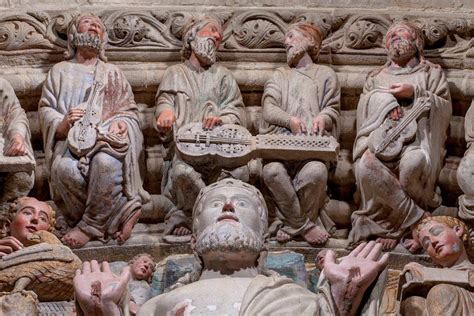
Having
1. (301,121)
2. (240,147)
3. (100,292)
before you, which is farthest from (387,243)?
(100,292)

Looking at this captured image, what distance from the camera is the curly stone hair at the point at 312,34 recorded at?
1243 centimetres

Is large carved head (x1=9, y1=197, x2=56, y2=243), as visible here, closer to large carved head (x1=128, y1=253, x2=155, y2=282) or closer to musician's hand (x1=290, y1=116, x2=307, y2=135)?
large carved head (x1=128, y1=253, x2=155, y2=282)

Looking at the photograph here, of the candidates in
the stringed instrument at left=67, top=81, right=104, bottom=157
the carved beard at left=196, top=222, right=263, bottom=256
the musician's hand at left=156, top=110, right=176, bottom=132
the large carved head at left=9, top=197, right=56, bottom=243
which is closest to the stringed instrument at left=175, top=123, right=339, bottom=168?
the musician's hand at left=156, top=110, right=176, bottom=132

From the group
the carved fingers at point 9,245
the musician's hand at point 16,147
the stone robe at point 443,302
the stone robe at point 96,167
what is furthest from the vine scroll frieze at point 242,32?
the stone robe at point 443,302

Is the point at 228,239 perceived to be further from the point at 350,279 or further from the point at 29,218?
the point at 29,218

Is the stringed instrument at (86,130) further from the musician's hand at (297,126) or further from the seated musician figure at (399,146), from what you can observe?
the seated musician figure at (399,146)

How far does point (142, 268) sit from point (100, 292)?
1567 millimetres

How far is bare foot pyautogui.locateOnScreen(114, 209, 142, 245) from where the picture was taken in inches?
464

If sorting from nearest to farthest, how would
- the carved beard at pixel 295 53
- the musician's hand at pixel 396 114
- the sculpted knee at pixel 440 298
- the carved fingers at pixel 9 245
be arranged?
the sculpted knee at pixel 440 298, the carved fingers at pixel 9 245, the musician's hand at pixel 396 114, the carved beard at pixel 295 53

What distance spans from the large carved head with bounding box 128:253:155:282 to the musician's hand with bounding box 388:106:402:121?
1598mm

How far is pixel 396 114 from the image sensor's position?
11.9 metres

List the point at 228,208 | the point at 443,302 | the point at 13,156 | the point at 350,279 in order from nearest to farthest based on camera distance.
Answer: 1. the point at 350,279
2. the point at 443,302
3. the point at 228,208
4. the point at 13,156

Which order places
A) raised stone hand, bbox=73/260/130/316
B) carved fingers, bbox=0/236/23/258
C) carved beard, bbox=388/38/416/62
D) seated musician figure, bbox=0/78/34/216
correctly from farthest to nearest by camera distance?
carved beard, bbox=388/38/416/62, seated musician figure, bbox=0/78/34/216, carved fingers, bbox=0/236/23/258, raised stone hand, bbox=73/260/130/316

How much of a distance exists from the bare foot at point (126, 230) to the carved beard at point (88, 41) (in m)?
1.06
